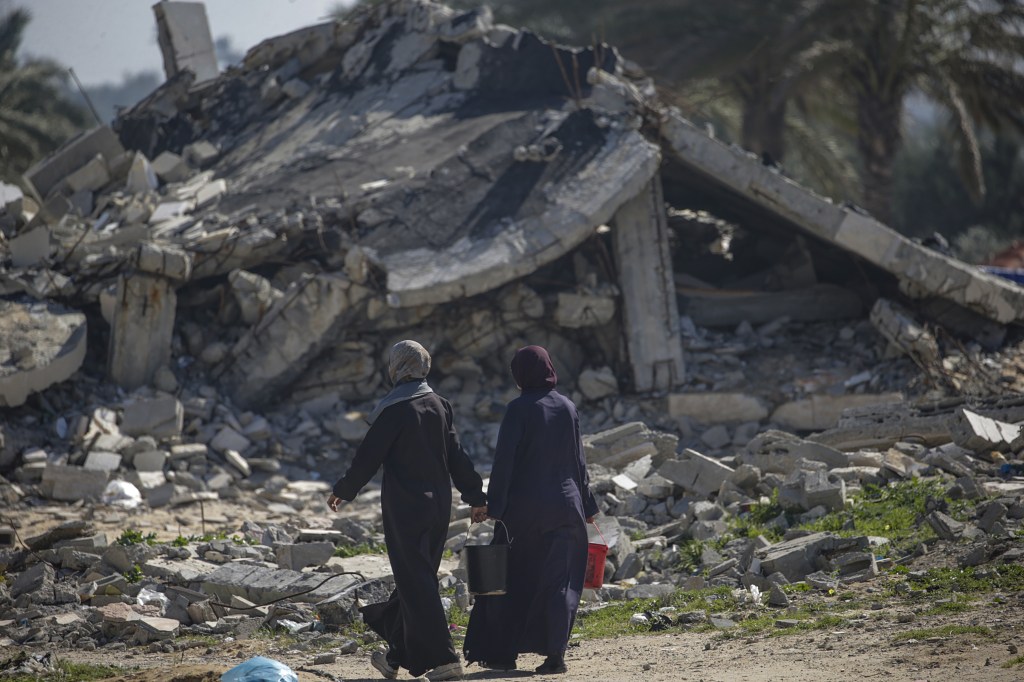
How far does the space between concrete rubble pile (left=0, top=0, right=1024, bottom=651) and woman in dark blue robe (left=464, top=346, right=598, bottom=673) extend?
5.30ft

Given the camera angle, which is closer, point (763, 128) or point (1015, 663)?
point (1015, 663)

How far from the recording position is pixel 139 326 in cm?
1102

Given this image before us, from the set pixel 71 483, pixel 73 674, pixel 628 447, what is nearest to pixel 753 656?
pixel 73 674

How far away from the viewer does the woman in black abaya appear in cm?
541

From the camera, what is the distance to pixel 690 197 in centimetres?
1448

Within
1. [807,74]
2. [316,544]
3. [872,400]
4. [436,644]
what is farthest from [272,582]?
[807,74]

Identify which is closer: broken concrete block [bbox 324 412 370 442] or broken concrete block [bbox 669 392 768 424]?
broken concrete block [bbox 324 412 370 442]

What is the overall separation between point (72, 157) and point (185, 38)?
9.50 ft

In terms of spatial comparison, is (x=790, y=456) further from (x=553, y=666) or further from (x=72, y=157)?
(x=72, y=157)

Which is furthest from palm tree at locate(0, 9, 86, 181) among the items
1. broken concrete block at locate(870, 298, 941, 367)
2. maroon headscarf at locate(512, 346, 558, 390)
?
maroon headscarf at locate(512, 346, 558, 390)

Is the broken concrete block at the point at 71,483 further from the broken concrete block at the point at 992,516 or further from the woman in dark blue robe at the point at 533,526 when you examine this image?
the broken concrete block at the point at 992,516

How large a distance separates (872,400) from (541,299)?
337cm

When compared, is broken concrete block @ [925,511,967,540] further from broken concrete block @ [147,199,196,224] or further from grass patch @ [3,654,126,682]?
broken concrete block @ [147,199,196,224]

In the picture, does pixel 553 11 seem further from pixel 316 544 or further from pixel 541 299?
pixel 316 544
